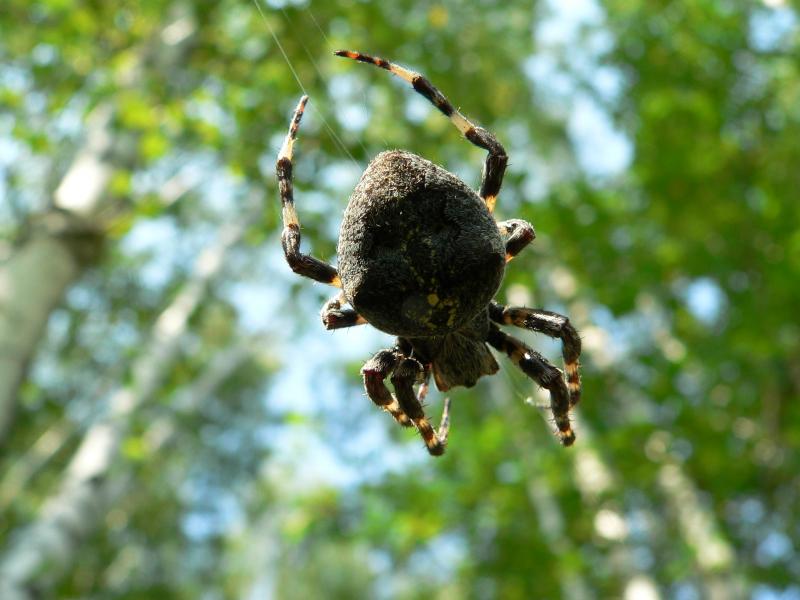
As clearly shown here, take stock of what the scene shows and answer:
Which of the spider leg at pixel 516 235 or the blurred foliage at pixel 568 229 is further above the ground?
the spider leg at pixel 516 235

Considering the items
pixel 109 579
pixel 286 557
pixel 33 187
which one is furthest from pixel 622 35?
pixel 286 557

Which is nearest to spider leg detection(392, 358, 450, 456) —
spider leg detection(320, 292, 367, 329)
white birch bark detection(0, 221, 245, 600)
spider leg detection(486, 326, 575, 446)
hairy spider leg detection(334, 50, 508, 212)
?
spider leg detection(320, 292, 367, 329)

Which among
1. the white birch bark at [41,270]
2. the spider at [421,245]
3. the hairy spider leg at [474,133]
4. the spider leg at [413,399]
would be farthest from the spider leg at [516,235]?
the white birch bark at [41,270]

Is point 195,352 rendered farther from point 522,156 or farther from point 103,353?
point 522,156

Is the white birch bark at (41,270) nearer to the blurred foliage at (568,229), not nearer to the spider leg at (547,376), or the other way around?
the blurred foliage at (568,229)

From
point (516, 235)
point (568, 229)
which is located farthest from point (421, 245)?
point (568, 229)
